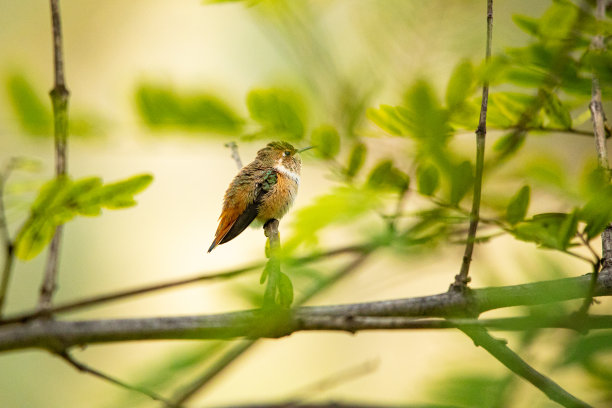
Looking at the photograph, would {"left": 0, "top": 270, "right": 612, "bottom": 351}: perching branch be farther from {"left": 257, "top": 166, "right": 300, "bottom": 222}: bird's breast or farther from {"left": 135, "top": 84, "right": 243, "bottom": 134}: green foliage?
{"left": 135, "top": 84, "right": 243, "bottom": 134}: green foliage

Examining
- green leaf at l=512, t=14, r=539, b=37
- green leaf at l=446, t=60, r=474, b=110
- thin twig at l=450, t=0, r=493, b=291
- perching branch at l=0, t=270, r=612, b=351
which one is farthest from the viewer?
green leaf at l=512, t=14, r=539, b=37

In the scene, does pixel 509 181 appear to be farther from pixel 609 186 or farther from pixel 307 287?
pixel 307 287

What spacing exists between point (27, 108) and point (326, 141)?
1.73ft

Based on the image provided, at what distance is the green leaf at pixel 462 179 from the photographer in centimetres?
92

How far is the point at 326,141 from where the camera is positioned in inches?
43.6

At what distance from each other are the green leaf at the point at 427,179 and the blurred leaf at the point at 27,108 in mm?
664

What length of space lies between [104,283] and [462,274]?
5829 mm

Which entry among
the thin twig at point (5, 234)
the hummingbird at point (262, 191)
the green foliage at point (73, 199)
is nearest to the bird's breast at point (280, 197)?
the hummingbird at point (262, 191)

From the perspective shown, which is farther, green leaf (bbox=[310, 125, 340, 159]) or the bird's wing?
the bird's wing

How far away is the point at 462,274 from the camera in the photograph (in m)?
1.17

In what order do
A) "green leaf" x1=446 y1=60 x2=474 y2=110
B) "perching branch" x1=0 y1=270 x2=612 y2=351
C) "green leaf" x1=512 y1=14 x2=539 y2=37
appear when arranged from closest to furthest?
"green leaf" x1=446 y1=60 x2=474 y2=110
"perching branch" x1=0 y1=270 x2=612 y2=351
"green leaf" x1=512 y1=14 x2=539 y2=37

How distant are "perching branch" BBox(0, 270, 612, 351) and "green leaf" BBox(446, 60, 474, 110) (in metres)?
0.33

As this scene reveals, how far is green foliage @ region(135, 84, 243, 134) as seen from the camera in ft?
3.41

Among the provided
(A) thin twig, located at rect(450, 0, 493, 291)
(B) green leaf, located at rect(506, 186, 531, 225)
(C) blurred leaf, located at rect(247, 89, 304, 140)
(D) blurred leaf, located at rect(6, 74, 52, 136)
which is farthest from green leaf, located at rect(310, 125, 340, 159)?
(D) blurred leaf, located at rect(6, 74, 52, 136)
